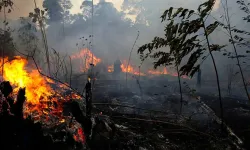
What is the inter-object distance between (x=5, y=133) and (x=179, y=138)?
6747 millimetres

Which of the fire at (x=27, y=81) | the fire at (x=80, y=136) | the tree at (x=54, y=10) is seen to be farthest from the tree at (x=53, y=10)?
the fire at (x=80, y=136)

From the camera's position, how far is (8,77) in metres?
10.1

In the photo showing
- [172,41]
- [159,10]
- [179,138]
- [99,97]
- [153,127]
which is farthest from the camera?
[159,10]

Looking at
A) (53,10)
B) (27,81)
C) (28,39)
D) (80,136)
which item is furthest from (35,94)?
(53,10)

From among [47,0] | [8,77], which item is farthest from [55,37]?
[8,77]

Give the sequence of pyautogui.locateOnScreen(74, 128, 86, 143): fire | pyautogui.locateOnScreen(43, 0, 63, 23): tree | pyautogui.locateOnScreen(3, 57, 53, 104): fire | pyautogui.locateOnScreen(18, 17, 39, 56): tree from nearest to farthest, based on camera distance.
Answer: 1. pyautogui.locateOnScreen(74, 128, 86, 143): fire
2. pyautogui.locateOnScreen(3, 57, 53, 104): fire
3. pyautogui.locateOnScreen(18, 17, 39, 56): tree
4. pyautogui.locateOnScreen(43, 0, 63, 23): tree

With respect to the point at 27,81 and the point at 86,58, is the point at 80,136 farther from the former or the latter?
the point at 86,58

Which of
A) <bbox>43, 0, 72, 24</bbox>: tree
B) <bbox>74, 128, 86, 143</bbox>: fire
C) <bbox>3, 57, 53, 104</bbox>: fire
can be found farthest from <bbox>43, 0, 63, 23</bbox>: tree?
<bbox>74, 128, 86, 143</bbox>: fire

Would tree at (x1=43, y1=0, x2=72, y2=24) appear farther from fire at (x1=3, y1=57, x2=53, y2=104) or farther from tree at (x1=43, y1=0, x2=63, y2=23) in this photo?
fire at (x1=3, y1=57, x2=53, y2=104)

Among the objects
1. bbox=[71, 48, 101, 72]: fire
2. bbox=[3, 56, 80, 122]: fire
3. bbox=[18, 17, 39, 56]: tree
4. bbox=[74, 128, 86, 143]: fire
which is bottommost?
bbox=[74, 128, 86, 143]: fire

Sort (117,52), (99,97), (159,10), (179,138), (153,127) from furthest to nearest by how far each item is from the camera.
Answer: (159,10), (117,52), (99,97), (153,127), (179,138)

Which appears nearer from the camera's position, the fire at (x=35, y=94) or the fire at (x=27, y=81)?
the fire at (x=35, y=94)

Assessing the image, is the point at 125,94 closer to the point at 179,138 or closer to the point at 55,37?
the point at 179,138

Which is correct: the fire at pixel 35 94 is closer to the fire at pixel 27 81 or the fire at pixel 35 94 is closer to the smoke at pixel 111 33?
the fire at pixel 27 81
